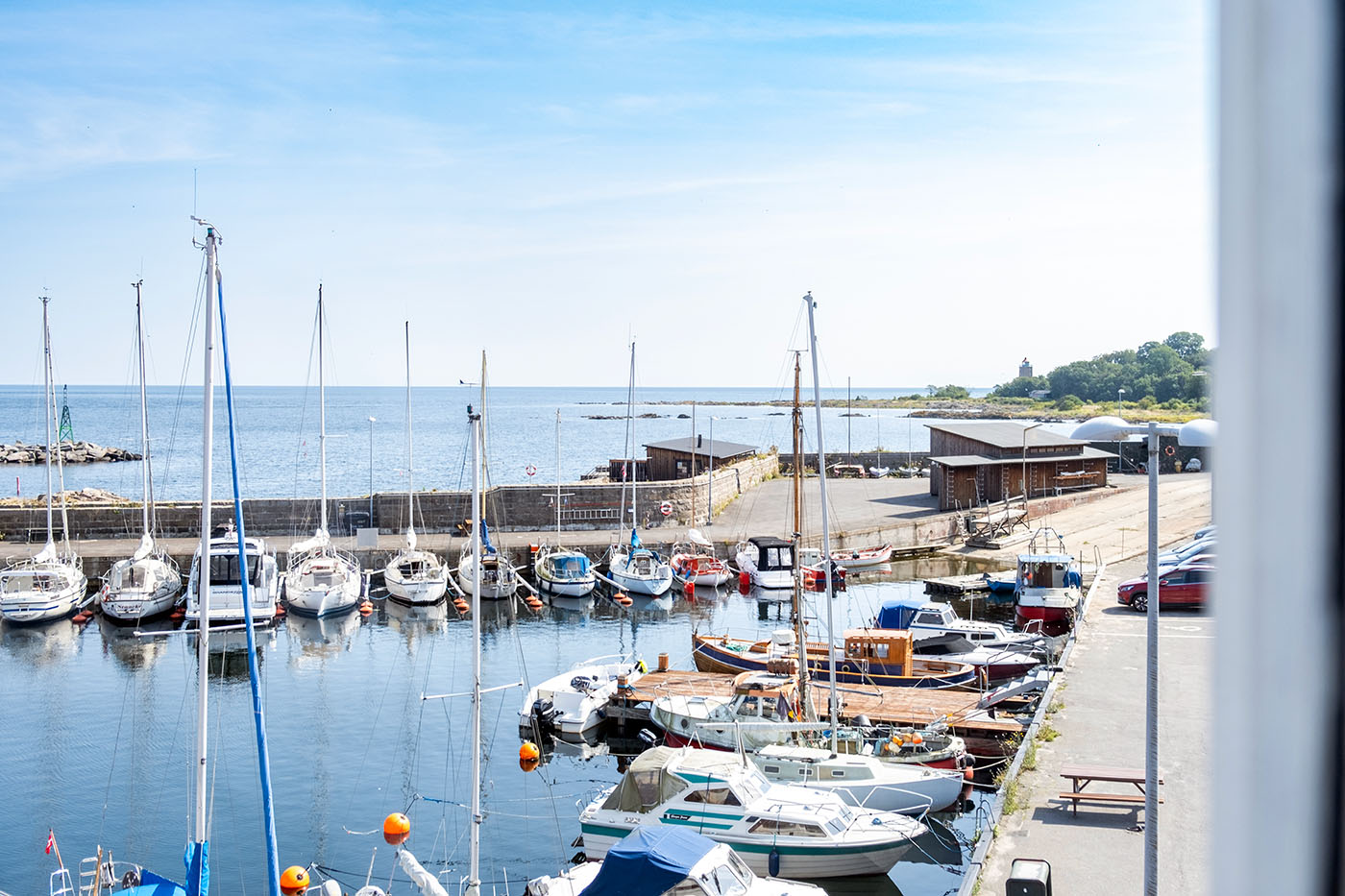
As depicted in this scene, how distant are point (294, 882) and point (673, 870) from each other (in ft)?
22.0

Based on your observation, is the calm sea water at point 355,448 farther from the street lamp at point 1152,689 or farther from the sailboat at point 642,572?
the street lamp at point 1152,689

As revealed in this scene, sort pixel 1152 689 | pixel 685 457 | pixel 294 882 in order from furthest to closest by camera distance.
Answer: pixel 685 457 → pixel 294 882 → pixel 1152 689

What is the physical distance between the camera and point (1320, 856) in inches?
28.8

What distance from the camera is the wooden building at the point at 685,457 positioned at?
2254 inches

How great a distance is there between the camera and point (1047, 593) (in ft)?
114

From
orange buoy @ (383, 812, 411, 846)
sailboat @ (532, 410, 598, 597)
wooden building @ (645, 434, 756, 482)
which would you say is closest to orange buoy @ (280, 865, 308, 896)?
orange buoy @ (383, 812, 411, 846)

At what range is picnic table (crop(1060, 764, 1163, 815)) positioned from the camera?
1577cm

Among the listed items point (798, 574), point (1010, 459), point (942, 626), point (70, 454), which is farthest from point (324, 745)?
point (70, 454)

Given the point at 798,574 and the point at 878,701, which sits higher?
the point at 798,574

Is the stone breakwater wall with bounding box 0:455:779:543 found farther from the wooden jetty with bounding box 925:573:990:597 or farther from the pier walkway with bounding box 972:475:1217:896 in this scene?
the pier walkway with bounding box 972:475:1217:896

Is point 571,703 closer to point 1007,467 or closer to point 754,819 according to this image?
point 754,819

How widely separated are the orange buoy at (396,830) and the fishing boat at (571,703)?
7229 mm

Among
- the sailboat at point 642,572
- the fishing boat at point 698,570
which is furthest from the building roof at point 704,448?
the sailboat at point 642,572

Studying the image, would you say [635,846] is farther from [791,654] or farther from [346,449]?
[346,449]
